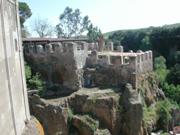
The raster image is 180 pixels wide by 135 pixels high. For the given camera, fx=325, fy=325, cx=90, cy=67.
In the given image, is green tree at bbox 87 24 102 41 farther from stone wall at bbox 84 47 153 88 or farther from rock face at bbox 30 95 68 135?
rock face at bbox 30 95 68 135

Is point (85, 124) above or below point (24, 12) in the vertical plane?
below

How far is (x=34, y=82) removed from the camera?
2941cm

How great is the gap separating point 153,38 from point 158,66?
52.0ft

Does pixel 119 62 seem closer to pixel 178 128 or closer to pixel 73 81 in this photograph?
pixel 73 81

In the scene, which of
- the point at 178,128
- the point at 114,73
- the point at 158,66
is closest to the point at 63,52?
the point at 114,73

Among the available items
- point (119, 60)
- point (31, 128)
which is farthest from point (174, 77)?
point (31, 128)

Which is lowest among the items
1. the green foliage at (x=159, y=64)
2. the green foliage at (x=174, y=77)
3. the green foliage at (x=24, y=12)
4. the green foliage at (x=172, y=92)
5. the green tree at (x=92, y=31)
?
the green foliage at (x=172, y=92)

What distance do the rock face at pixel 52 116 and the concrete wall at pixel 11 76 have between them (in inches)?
356

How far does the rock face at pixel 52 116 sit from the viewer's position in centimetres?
2575

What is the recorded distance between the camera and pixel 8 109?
41.6 ft

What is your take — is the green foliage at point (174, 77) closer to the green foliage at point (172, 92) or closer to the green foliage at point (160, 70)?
the green foliage at point (160, 70)

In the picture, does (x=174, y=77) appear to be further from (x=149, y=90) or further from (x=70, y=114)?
(x=70, y=114)

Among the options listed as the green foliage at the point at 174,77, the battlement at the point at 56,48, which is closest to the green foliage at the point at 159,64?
the green foliage at the point at 174,77

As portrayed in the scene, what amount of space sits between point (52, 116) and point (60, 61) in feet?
25.4
